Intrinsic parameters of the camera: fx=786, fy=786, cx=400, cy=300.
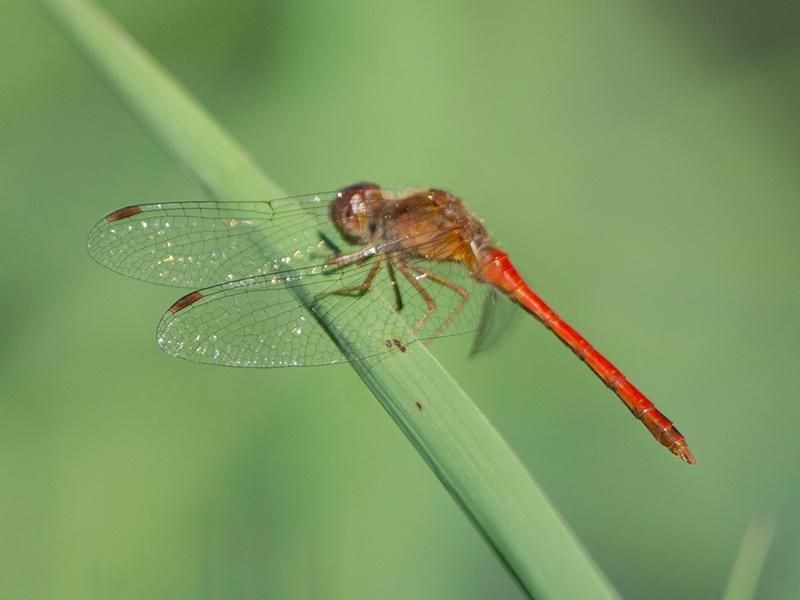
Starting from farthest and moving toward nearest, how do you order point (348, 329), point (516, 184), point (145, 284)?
point (516, 184) → point (145, 284) → point (348, 329)

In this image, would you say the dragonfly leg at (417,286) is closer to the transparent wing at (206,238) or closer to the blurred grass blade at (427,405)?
the transparent wing at (206,238)

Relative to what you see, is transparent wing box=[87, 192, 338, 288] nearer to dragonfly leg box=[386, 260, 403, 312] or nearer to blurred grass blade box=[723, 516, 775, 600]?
dragonfly leg box=[386, 260, 403, 312]

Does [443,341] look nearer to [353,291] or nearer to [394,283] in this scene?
[394,283]

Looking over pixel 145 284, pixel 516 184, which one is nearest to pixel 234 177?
pixel 145 284

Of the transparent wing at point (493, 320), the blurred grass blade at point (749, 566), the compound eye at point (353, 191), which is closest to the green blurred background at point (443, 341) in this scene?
the transparent wing at point (493, 320)

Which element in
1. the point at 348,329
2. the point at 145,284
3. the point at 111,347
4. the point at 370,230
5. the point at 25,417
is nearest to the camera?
the point at 348,329

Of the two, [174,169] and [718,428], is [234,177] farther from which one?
[718,428]

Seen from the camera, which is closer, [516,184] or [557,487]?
[557,487]

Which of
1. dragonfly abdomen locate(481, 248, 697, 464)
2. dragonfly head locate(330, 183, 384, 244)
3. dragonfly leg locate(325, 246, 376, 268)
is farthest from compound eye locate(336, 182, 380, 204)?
dragonfly abdomen locate(481, 248, 697, 464)
